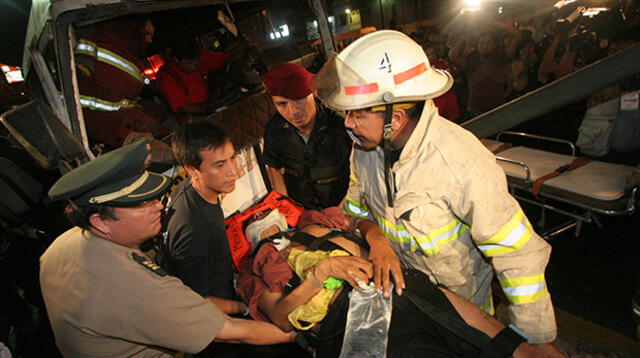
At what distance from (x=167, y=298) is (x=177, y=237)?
2.56 feet

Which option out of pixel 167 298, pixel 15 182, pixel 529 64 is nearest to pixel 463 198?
pixel 167 298

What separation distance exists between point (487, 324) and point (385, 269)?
0.59 m

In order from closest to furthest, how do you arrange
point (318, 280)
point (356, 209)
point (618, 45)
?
1. point (318, 280)
2. point (356, 209)
3. point (618, 45)

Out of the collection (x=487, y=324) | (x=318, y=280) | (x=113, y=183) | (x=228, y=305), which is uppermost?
(x=113, y=183)

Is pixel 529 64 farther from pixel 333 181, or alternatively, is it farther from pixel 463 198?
pixel 463 198

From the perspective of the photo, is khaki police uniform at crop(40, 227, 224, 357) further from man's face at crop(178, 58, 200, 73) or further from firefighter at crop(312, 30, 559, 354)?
man's face at crop(178, 58, 200, 73)

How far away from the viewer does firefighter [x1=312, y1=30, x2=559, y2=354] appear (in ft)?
4.75

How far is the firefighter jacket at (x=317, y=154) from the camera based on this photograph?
333cm

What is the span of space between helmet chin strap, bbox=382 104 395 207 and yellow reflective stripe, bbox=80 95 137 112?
2.71 m

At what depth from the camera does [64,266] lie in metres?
1.69

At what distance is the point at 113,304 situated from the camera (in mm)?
1591

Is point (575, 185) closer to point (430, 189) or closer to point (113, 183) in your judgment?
point (430, 189)

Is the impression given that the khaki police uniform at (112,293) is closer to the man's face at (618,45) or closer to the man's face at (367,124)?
the man's face at (367,124)

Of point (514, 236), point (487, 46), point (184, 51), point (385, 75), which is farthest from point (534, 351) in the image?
point (487, 46)
